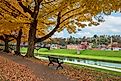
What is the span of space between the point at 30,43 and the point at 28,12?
265 cm

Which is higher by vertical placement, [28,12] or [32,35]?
[28,12]

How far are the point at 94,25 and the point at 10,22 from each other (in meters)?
7.14

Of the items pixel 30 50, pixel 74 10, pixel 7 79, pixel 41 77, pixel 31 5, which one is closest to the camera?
pixel 7 79

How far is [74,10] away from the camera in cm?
2645

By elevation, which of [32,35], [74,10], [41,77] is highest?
[74,10]

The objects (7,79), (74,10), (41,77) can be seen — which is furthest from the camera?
(74,10)

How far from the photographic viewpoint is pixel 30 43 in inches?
1127

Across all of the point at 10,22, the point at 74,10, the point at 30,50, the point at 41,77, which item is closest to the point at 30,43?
the point at 30,50

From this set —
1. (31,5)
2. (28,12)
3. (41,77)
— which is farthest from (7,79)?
(31,5)

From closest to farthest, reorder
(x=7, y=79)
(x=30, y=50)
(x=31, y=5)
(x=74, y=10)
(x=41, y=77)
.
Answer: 1. (x=7, y=79)
2. (x=41, y=77)
3. (x=74, y=10)
4. (x=30, y=50)
5. (x=31, y=5)

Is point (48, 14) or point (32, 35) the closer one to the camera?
point (48, 14)

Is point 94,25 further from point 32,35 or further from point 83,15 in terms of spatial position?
point 32,35

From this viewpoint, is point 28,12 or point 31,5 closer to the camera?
point 28,12

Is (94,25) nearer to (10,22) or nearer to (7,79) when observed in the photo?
(10,22)
